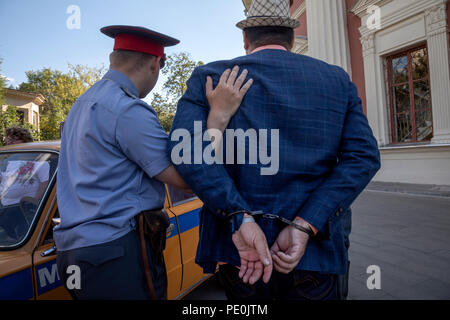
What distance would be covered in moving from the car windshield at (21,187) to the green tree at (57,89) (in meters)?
15.1

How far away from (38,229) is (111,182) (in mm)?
854

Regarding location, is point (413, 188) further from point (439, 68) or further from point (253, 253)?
point (253, 253)

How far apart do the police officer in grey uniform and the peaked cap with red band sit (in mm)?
250

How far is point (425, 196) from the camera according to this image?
790 centimetres

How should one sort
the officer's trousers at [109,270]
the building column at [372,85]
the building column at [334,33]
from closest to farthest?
the officer's trousers at [109,270] < the building column at [372,85] < the building column at [334,33]

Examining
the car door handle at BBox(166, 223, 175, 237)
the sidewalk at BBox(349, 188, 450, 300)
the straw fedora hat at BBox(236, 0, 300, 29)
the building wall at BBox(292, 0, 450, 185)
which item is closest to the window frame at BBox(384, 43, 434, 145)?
the building wall at BBox(292, 0, 450, 185)

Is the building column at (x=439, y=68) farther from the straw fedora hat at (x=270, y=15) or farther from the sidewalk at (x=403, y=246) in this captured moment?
the straw fedora hat at (x=270, y=15)

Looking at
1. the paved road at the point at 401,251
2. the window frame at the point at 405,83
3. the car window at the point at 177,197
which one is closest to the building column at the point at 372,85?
the window frame at the point at 405,83

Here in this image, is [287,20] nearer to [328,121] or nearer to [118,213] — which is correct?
[328,121]

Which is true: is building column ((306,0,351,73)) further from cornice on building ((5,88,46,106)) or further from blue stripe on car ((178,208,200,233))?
cornice on building ((5,88,46,106))

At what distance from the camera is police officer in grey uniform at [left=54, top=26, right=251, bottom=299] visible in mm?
1314

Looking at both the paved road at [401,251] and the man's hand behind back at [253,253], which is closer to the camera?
the man's hand behind back at [253,253]

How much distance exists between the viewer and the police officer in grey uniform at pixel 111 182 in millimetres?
1314
